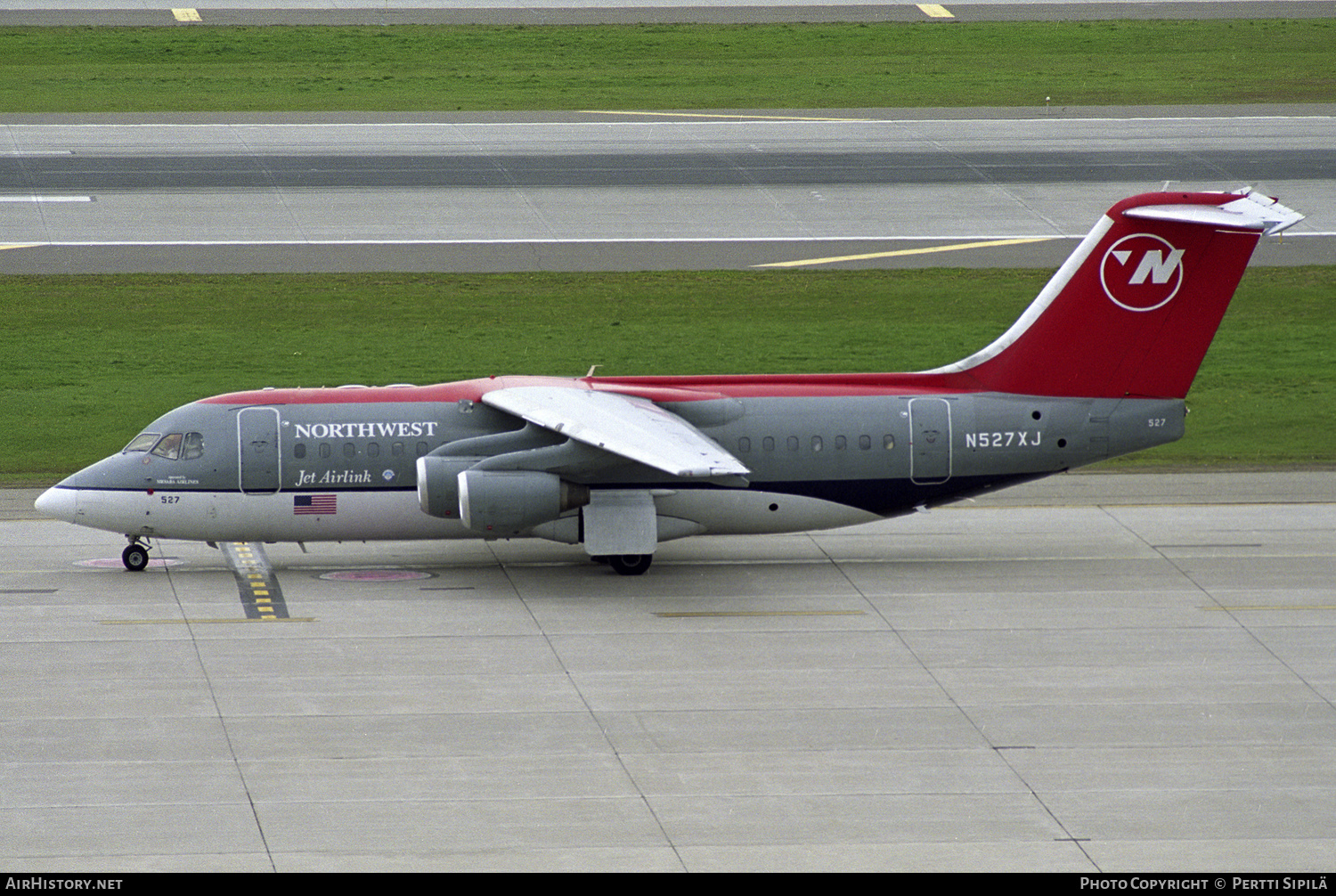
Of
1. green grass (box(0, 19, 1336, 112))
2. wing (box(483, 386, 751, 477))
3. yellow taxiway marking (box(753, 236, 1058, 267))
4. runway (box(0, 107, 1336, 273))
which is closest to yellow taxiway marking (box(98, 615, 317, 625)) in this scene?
wing (box(483, 386, 751, 477))

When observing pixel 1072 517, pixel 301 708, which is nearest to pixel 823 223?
pixel 1072 517

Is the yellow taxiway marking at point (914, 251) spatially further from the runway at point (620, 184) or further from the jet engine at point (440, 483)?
the jet engine at point (440, 483)

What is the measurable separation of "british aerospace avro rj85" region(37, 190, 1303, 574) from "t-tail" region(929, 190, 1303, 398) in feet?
0.12

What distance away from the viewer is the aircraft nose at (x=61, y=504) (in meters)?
32.5

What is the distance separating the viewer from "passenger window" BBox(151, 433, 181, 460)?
3250 centimetres

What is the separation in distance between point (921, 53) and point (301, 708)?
2535 inches

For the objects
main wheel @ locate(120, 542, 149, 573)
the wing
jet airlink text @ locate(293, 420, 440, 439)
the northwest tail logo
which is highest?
the northwest tail logo

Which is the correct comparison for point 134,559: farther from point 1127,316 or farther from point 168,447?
point 1127,316

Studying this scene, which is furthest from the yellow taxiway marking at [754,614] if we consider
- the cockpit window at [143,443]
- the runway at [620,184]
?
the runway at [620,184]

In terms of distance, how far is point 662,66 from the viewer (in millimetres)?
82062

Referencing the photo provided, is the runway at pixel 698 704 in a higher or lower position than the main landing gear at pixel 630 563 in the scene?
lower

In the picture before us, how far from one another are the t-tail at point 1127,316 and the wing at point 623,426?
239 inches

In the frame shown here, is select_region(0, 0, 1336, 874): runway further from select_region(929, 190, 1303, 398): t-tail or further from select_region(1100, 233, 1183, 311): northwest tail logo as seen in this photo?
select_region(1100, 233, 1183, 311): northwest tail logo

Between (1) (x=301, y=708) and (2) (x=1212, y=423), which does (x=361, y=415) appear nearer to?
(1) (x=301, y=708)
